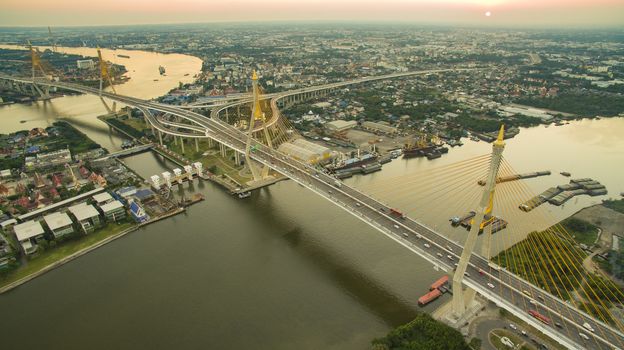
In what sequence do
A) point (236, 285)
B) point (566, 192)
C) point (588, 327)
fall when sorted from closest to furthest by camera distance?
1. point (588, 327)
2. point (236, 285)
3. point (566, 192)

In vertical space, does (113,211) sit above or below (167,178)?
below

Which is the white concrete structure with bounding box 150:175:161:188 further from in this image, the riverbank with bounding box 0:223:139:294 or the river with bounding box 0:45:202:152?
the river with bounding box 0:45:202:152

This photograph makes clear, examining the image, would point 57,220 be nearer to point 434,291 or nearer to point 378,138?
point 434,291

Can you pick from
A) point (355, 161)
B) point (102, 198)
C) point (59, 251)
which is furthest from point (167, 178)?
point (355, 161)

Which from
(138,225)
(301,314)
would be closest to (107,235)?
(138,225)

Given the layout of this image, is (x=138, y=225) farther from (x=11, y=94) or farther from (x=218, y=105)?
(x=11, y=94)

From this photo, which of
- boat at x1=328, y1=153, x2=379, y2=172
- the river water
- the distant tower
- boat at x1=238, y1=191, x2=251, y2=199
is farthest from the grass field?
the distant tower
